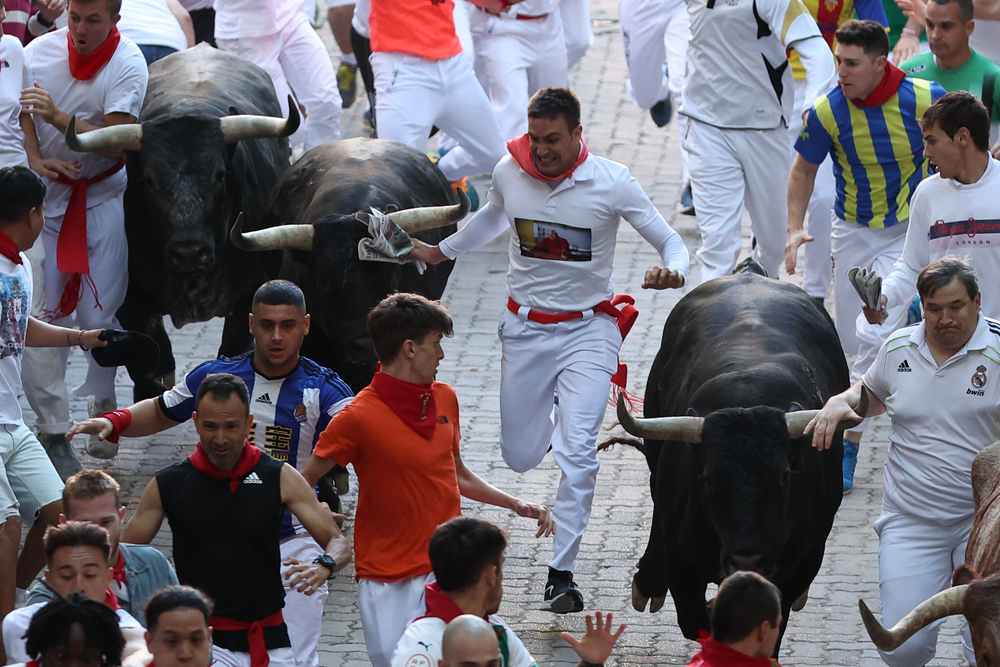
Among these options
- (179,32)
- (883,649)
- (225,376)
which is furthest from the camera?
(179,32)

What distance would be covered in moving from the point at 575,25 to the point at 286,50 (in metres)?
2.69

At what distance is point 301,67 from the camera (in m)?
12.1

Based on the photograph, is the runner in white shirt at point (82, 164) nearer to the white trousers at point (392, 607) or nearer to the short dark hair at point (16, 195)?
the short dark hair at point (16, 195)

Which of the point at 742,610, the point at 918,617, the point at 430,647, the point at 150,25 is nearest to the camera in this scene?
the point at 742,610

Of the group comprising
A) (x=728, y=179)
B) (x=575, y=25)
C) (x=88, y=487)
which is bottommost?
(x=575, y=25)

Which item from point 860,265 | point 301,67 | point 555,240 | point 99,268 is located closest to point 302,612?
point 555,240

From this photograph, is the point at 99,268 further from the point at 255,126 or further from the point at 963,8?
the point at 963,8

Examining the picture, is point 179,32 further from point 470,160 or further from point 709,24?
point 709,24

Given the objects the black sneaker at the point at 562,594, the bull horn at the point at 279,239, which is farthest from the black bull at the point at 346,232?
the black sneaker at the point at 562,594

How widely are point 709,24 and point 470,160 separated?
8.78 feet

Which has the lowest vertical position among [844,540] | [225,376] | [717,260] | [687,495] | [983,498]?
[844,540]

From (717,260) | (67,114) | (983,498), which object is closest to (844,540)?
(717,260)

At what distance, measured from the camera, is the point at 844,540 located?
28.1 feet

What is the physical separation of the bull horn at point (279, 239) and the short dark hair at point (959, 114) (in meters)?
3.40
